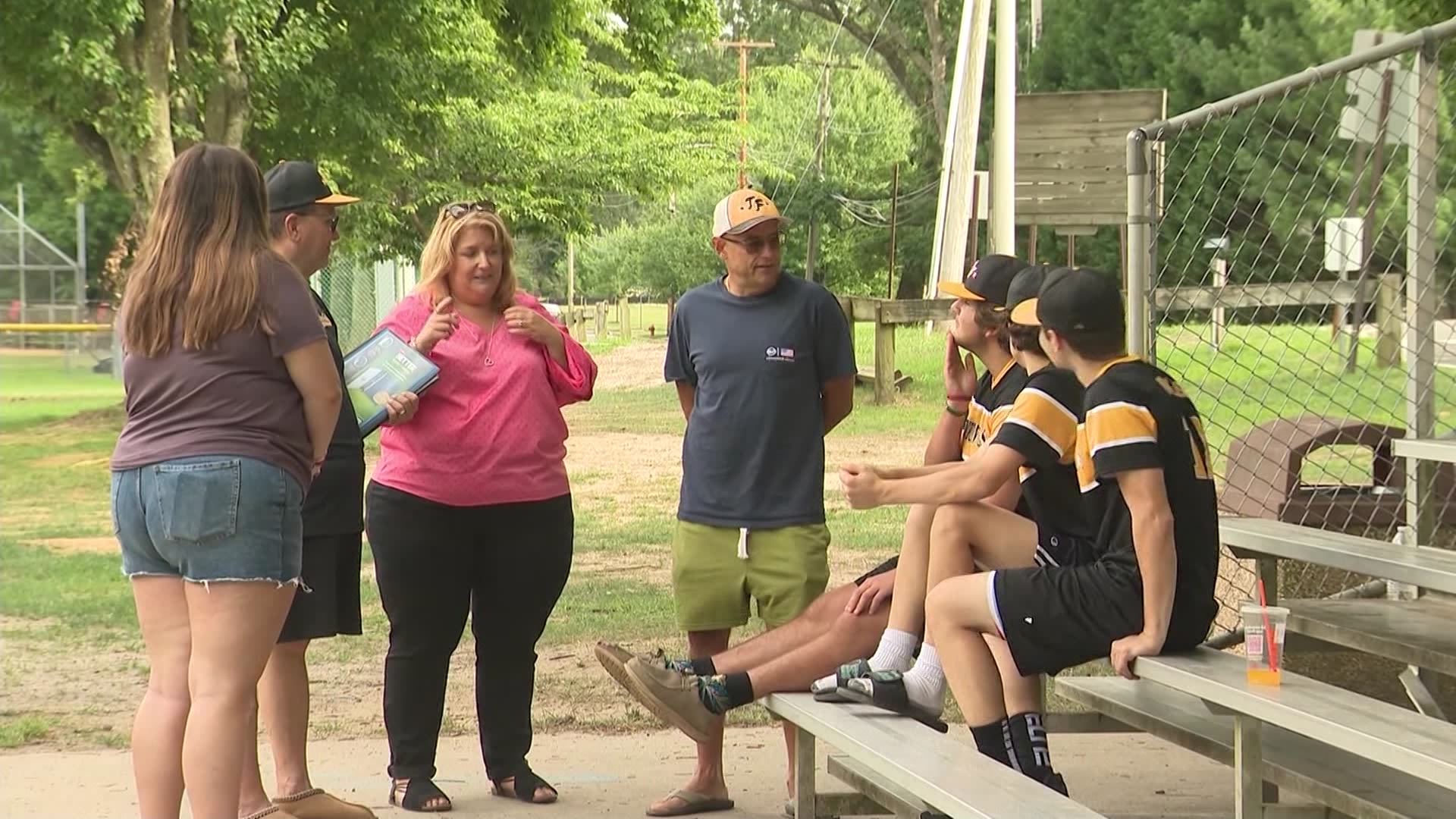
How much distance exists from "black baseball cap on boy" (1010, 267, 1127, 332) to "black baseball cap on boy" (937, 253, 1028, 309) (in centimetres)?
55

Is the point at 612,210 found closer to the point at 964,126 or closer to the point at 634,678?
the point at 964,126

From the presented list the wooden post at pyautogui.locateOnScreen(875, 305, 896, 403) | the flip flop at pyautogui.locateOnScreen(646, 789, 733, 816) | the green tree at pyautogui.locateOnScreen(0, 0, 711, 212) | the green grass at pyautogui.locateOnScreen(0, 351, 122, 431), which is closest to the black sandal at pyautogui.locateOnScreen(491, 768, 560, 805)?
the flip flop at pyautogui.locateOnScreen(646, 789, 733, 816)

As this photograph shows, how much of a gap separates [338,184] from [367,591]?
44.7 feet

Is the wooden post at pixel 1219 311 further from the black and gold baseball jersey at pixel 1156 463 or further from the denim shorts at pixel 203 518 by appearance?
the denim shorts at pixel 203 518

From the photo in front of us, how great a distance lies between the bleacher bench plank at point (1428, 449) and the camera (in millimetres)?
4961

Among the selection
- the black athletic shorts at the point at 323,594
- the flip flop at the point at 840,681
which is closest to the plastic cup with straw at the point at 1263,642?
the flip flop at the point at 840,681

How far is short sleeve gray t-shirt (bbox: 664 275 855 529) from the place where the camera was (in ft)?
16.9

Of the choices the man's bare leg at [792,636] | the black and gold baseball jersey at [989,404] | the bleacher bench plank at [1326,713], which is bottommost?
the man's bare leg at [792,636]

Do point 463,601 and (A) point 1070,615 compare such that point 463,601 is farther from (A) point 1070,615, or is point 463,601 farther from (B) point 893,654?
(A) point 1070,615

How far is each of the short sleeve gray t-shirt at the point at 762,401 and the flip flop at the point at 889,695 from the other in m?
0.73

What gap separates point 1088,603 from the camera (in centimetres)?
407

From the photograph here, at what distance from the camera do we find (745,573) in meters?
5.19

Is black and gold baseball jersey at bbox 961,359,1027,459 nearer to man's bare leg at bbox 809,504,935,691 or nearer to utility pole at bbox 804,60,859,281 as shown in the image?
man's bare leg at bbox 809,504,935,691

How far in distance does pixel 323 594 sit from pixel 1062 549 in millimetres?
1981
